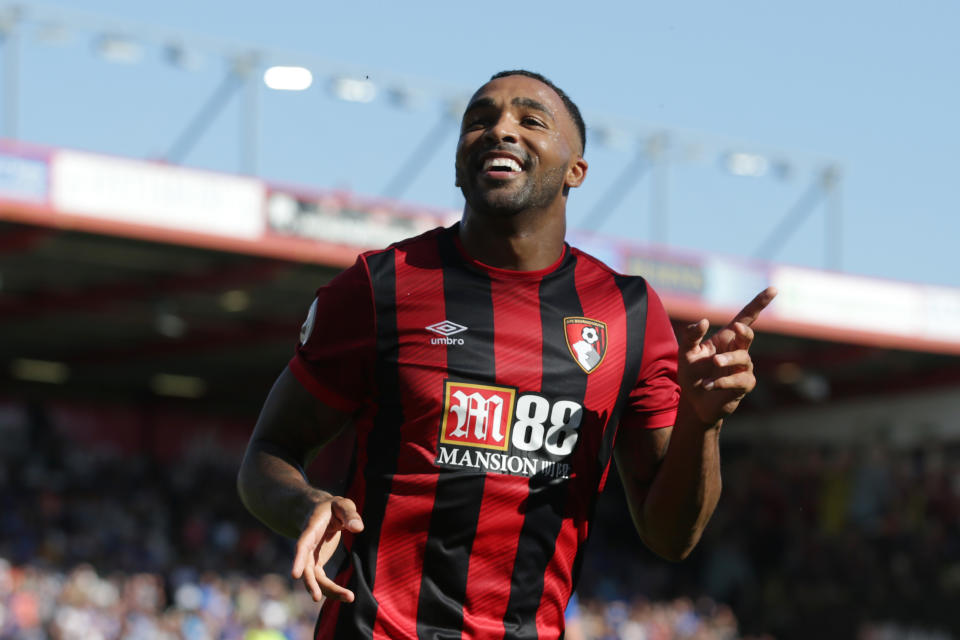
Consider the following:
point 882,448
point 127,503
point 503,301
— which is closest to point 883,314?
point 882,448

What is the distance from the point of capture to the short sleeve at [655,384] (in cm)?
298

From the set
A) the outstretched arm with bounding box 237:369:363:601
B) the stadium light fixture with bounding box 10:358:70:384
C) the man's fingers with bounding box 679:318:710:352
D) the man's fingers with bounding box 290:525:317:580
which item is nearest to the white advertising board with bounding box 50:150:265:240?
the stadium light fixture with bounding box 10:358:70:384

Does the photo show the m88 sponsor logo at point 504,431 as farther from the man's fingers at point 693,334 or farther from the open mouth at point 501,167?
the open mouth at point 501,167

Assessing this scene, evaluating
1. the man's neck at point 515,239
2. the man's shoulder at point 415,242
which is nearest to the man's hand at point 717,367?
the man's neck at point 515,239

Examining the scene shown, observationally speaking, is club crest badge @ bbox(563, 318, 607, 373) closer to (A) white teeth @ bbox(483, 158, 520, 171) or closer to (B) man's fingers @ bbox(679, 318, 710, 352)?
(B) man's fingers @ bbox(679, 318, 710, 352)

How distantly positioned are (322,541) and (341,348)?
19.4 inches

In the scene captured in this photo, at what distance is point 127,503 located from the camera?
2170 cm

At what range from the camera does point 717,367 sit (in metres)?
2.70

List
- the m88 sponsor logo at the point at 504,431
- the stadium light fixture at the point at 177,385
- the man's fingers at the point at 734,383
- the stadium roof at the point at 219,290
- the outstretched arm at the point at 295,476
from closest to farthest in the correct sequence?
the outstretched arm at the point at 295,476, the man's fingers at the point at 734,383, the m88 sponsor logo at the point at 504,431, the stadium roof at the point at 219,290, the stadium light fixture at the point at 177,385

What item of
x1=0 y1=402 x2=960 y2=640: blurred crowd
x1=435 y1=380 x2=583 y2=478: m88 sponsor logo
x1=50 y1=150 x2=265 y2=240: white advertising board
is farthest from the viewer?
x1=0 y1=402 x2=960 y2=640: blurred crowd

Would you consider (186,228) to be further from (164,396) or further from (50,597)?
(164,396)

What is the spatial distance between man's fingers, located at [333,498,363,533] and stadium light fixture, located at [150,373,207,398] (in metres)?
24.6

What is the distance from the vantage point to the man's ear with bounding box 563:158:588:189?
3.01 m

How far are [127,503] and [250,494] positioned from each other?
64.5 feet
